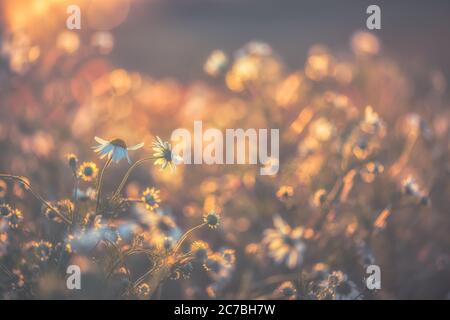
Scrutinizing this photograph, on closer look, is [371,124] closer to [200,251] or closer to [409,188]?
[409,188]

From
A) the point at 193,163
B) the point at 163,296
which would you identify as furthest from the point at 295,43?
the point at 163,296

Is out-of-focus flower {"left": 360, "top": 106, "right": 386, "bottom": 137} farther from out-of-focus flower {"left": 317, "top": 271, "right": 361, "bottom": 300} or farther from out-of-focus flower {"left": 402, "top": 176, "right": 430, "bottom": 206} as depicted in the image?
out-of-focus flower {"left": 317, "top": 271, "right": 361, "bottom": 300}

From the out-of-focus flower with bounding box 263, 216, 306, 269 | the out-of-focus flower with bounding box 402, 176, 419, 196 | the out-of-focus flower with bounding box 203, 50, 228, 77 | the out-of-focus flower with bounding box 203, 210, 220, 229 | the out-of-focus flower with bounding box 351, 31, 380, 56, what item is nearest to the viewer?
the out-of-focus flower with bounding box 203, 210, 220, 229

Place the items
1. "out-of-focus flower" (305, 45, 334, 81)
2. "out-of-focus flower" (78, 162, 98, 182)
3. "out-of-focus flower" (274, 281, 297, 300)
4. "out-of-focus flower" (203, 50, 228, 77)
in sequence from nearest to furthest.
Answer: "out-of-focus flower" (78, 162, 98, 182), "out-of-focus flower" (274, 281, 297, 300), "out-of-focus flower" (203, 50, 228, 77), "out-of-focus flower" (305, 45, 334, 81)

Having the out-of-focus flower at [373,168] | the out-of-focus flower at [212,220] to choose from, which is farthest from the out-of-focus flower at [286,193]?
the out-of-focus flower at [212,220]

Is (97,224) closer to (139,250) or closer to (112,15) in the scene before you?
(139,250)

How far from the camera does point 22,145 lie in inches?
113

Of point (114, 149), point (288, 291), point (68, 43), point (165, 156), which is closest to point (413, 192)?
point (288, 291)

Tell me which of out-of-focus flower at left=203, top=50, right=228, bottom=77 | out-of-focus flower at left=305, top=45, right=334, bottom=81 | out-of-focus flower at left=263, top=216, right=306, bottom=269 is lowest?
out-of-focus flower at left=263, top=216, right=306, bottom=269

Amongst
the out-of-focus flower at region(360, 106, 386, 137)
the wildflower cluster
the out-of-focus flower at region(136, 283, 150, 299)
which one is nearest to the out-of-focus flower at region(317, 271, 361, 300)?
the wildflower cluster

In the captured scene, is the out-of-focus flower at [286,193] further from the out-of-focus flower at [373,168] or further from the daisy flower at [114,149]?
the daisy flower at [114,149]

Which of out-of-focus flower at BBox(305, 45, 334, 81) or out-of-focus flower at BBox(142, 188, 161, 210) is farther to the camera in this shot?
out-of-focus flower at BBox(305, 45, 334, 81)

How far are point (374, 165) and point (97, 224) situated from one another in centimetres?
122
